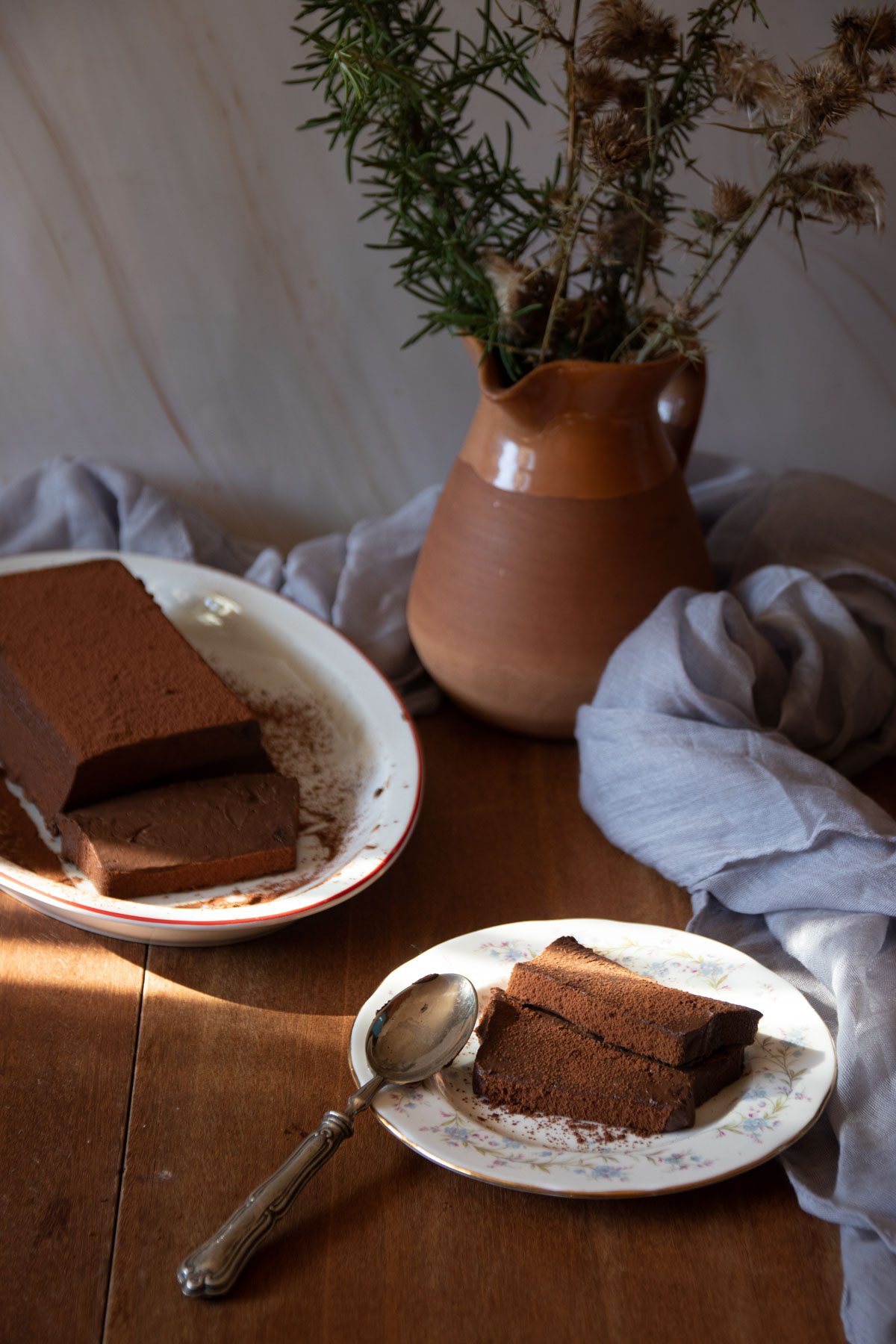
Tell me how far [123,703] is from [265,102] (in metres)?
0.56

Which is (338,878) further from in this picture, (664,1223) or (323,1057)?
(664,1223)

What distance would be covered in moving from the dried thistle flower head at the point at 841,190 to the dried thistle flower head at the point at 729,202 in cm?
3

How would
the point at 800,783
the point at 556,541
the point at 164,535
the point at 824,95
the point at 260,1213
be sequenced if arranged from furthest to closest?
the point at 164,535, the point at 556,541, the point at 800,783, the point at 824,95, the point at 260,1213

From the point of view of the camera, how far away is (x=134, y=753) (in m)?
0.70

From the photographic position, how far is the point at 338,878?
0.66 m

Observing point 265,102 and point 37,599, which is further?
point 265,102

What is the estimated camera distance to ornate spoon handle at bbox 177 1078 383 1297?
469 mm

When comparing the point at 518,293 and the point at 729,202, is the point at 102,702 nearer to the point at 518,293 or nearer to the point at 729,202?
the point at 518,293

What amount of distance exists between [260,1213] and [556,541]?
0.48 m

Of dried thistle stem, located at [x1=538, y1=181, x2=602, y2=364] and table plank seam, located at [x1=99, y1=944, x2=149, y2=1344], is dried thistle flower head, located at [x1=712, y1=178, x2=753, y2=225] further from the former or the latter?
table plank seam, located at [x1=99, y1=944, x2=149, y2=1344]

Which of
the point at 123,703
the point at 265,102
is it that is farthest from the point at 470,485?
the point at 265,102

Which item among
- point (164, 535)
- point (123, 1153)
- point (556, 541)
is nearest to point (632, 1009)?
point (123, 1153)

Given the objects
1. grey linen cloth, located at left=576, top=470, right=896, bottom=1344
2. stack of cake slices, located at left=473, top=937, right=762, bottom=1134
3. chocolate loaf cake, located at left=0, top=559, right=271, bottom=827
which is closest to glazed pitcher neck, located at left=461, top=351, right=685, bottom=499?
grey linen cloth, located at left=576, top=470, right=896, bottom=1344

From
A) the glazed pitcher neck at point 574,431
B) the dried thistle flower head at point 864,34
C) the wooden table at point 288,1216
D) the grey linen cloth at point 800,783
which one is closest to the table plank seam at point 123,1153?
the wooden table at point 288,1216
